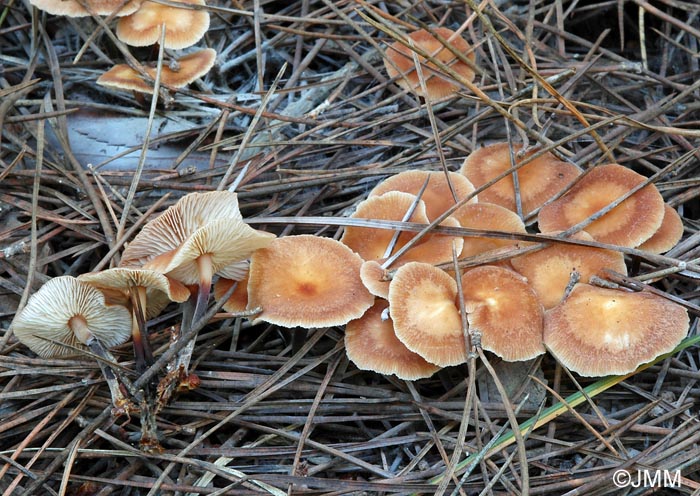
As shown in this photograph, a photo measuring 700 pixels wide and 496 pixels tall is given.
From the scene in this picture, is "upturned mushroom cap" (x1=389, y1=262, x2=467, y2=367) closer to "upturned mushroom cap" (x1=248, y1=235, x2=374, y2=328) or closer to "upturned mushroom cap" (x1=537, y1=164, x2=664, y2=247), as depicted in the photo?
"upturned mushroom cap" (x1=248, y1=235, x2=374, y2=328)

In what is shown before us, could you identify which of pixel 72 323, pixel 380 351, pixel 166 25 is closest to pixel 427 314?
pixel 380 351

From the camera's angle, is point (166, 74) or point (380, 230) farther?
point (166, 74)

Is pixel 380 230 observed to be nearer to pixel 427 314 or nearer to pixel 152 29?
pixel 427 314

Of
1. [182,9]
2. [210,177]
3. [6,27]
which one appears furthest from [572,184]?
[6,27]

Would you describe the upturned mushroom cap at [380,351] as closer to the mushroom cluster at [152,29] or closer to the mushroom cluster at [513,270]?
the mushroom cluster at [513,270]

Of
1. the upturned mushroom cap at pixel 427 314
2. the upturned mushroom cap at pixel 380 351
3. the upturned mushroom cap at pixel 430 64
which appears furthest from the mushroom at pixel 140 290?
→ the upturned mushroom cap at pixel 430 64

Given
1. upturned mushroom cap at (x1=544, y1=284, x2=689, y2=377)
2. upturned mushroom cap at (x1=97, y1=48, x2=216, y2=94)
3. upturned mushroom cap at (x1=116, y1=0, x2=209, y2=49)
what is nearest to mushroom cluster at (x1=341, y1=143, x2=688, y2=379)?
upturned mushroom cap at (x1=544, y1=284, x2=689, y2=377)

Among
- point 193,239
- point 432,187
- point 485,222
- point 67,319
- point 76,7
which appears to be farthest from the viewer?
point 76,7
